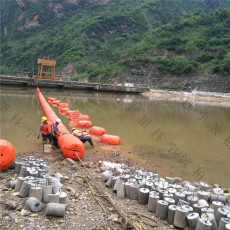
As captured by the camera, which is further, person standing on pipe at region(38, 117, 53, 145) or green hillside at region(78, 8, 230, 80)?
green hillside at region(78, 8, 230, 80)

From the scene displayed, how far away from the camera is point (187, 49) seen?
201 feet

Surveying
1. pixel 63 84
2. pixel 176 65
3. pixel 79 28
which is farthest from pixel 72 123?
pixel 79 28

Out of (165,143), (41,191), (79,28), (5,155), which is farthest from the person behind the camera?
(79,28)

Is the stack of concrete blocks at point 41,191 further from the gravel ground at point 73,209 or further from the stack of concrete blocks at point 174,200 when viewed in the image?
the stack of concrete blocks at point 174,200

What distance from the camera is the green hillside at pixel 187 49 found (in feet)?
A: 176

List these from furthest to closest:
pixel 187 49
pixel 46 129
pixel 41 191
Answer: pixel 187 49 → pixel 46 129 → pixel 41 191

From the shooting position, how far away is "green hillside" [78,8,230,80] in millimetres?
53500

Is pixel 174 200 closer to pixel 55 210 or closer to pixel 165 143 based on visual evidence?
pixel 55 210

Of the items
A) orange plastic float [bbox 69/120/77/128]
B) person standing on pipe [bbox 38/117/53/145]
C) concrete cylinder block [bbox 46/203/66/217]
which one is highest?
person standing on pipe [bbox 38/117/53/145]

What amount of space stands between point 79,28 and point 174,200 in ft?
318

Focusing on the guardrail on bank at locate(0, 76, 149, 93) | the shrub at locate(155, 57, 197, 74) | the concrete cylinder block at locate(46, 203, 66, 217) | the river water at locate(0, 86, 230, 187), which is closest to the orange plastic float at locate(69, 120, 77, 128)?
the river water at locate(0, 86, 230, 187)

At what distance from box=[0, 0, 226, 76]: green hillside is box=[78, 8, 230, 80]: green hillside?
2.90 metres

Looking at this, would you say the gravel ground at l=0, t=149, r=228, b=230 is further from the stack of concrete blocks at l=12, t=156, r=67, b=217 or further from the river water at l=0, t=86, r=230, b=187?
the river water at l=0, t=86, r=230, b=187

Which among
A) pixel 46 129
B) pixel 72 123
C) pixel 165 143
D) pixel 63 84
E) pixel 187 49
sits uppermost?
pixel 187 49
